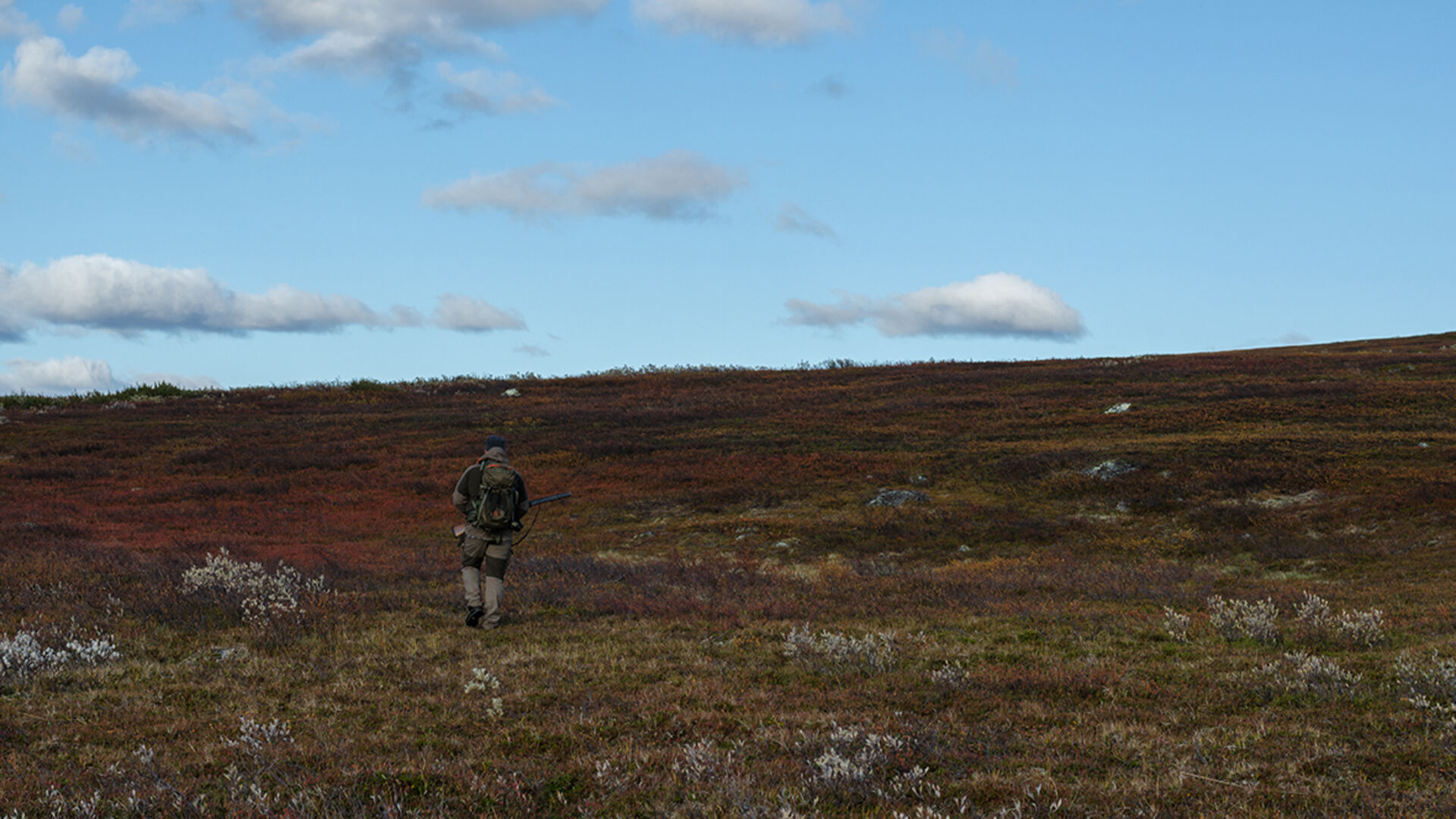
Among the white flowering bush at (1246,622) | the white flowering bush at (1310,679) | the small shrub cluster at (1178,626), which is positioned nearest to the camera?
the white flowering bush at (1310,679)

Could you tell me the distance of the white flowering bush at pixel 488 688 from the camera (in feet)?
27.0

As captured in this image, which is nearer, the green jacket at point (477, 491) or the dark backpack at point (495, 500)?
the dark backpack at point (495, 500)

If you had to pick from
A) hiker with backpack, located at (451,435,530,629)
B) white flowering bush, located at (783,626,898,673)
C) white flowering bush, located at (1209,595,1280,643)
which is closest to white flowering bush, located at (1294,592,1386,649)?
white flowering bush, located at (1209,595,1280,643)

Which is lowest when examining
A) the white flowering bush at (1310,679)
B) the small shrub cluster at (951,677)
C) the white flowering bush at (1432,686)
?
the small shrub cluster at (951,677)

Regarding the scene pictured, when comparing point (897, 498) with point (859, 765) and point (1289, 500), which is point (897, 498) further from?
point (859, 765)

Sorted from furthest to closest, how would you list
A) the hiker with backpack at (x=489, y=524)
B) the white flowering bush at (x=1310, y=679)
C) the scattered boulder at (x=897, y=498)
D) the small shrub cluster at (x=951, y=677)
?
the scattered boulder at (x=897, y=498) < the hiker with backpack at (x=489, y=524) < the small shrub cluster at (x=951, y=677) < the white flowering bush at (x=1310, y=679)

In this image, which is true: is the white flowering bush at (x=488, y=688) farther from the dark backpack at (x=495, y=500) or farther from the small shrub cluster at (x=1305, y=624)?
the small shrub cluster at (x=1305, y=624)

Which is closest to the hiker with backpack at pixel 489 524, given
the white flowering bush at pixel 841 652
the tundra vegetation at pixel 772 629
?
the tundra vegetation at pixel 772 629

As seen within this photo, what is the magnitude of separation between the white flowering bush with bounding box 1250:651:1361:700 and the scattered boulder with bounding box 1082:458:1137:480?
1759 centimetres

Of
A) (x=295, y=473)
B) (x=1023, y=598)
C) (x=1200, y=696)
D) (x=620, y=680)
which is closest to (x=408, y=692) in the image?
(x=620, y=680)

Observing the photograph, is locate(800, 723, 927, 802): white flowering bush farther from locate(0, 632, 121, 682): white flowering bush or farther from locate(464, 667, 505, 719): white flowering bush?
locate(0, 632, 121, 682): white flowering bush

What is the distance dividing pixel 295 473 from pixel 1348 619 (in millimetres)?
31398

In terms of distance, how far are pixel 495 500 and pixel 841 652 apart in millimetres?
5416

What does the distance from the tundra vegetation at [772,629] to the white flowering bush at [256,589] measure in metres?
0.09
